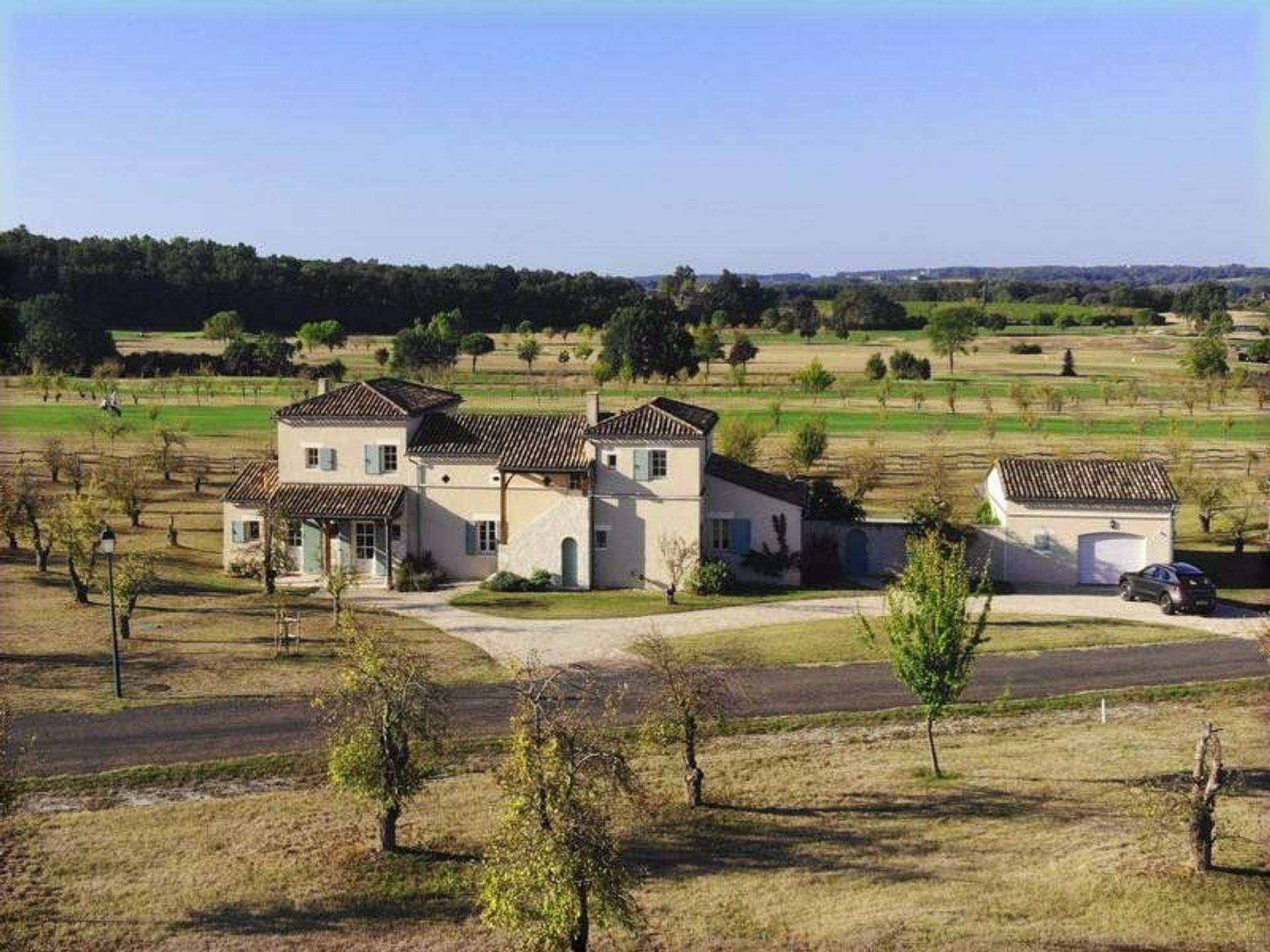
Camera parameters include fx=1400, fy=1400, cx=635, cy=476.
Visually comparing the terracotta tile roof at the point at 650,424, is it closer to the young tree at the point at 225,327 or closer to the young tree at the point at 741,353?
the young tree at the point at 741,353

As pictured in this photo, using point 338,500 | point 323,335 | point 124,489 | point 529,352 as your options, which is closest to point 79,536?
point 338,500

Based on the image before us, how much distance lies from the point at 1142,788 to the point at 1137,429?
5953 centimetres

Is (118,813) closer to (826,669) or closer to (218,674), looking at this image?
(218,674)

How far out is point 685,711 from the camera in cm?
2420

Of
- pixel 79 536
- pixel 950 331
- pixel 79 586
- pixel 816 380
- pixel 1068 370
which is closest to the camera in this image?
pixel 79 536

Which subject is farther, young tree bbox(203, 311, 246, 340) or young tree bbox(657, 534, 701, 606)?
young tree bbox(203, 311, 246, 340)

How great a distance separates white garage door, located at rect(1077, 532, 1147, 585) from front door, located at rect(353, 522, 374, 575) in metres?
22.0

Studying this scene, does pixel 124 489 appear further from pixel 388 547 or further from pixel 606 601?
pixel 606 601

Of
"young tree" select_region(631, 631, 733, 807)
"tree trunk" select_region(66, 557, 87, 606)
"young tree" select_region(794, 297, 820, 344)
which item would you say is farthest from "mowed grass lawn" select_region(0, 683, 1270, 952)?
"young tree" select_region(794, 297, 820, 344)

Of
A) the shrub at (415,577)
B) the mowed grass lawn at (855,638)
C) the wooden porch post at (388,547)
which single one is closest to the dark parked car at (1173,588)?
the mowed grass lawn at (855,638)

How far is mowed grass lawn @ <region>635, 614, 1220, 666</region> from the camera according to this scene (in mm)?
34031

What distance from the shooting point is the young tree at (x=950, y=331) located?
128375mm

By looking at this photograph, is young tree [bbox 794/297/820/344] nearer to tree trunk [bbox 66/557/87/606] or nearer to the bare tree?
tree trunk [bbox 66/557/87/606]

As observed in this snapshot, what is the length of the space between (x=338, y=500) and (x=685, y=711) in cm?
2239
